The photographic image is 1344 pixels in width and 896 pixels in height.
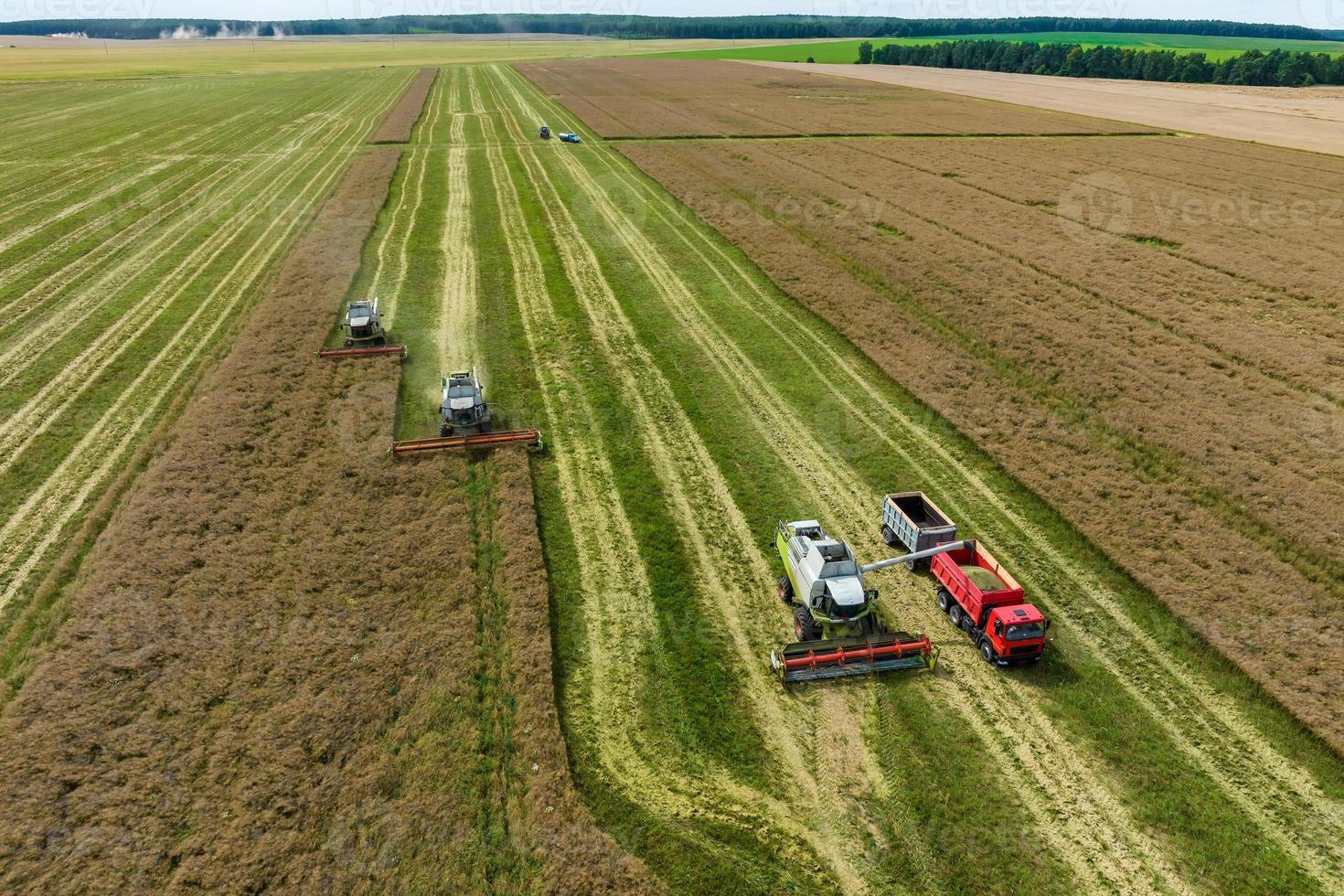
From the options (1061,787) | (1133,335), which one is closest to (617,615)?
(1061,787)

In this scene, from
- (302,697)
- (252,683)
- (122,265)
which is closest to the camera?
(302,697)

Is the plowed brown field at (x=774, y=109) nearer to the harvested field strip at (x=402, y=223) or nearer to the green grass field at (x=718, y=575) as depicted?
the harvested field strip at (x=402, y=223)

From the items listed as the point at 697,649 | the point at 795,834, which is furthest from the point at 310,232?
the point at 795,834

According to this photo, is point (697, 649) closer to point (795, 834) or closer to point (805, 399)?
point (795, 834)

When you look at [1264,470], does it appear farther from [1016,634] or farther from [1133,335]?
[1016,634]

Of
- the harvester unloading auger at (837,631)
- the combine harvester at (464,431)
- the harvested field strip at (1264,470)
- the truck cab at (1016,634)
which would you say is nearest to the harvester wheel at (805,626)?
the harvester unloading auger at (837,631)
